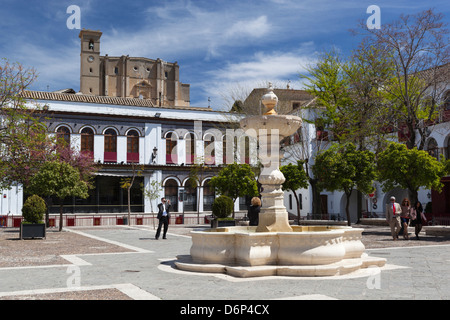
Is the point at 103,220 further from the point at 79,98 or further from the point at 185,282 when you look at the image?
the point at 185,282

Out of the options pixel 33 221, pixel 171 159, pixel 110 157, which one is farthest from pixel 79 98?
pixel 33 221

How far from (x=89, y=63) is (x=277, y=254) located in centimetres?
6122

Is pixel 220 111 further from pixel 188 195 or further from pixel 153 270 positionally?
pixel 153 270

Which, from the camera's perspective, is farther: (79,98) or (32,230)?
(79,98)

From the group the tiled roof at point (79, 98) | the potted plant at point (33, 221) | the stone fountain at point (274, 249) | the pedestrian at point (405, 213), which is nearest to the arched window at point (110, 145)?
the tiled roof at point (79, 98)

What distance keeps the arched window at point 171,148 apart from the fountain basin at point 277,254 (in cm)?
2787

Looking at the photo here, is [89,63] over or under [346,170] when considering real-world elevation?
over

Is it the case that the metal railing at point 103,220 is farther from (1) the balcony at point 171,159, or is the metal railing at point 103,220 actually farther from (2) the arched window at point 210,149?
(2) the arched window at point 210,149

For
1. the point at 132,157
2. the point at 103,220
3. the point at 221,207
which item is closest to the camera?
the point at 221,207

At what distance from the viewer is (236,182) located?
2438 cm

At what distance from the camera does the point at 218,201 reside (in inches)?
841

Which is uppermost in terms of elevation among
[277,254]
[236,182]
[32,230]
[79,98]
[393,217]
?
[79,98]

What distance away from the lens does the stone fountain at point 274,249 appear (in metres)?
7.81
